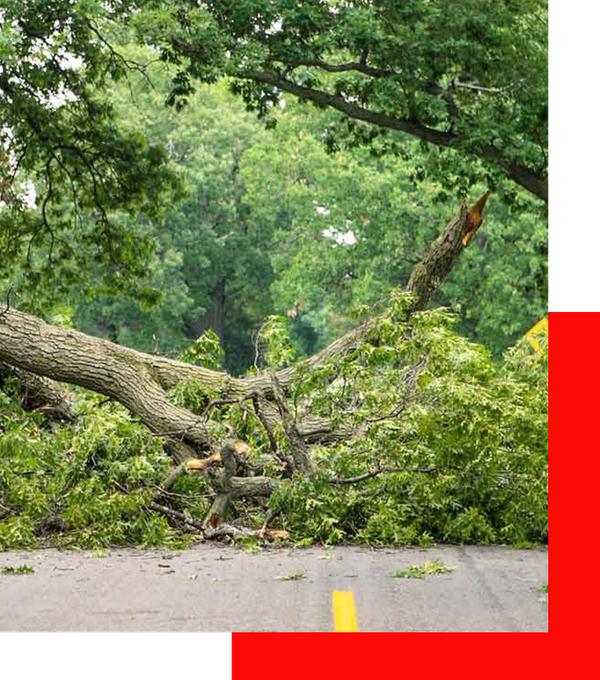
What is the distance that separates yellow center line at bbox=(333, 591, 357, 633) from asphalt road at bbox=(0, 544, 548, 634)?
43 mm

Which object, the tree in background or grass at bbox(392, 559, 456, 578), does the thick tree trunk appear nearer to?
grass at bbox(392, 559, 456, 578)

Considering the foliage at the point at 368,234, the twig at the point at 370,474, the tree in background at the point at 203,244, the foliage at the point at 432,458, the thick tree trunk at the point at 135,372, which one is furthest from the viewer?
the tree in background at the point at 203,244

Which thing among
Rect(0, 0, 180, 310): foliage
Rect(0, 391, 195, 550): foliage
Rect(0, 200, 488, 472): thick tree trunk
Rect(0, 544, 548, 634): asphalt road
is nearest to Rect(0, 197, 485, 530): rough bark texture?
Rect(0, 200, 488, 472): thick tree trunk

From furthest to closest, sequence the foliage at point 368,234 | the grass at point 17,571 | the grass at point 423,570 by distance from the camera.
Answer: the foliage at point 368,234
the grass at point 17,571
the grass at point 423,570

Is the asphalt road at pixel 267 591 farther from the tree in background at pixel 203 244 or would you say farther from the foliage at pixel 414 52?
the tree in background at pixel 203 244

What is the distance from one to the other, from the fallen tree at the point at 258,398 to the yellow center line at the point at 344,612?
294 centimetres

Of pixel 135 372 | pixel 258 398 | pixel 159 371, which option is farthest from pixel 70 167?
pixel 258 398

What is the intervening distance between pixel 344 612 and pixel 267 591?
0.94m

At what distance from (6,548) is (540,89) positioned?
767 cm

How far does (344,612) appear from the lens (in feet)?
20.9

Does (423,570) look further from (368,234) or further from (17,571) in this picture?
(368,234)

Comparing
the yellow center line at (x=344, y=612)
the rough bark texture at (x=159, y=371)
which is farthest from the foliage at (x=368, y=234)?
the yellow center line at (x=344, y=612)

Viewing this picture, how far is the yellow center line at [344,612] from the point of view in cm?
598

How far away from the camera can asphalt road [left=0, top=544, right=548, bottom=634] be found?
20.1 ft
